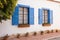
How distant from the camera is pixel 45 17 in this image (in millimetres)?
17797

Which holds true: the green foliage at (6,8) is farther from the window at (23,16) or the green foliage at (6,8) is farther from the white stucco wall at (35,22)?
the window at (23,16)

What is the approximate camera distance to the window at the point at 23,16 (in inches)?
555

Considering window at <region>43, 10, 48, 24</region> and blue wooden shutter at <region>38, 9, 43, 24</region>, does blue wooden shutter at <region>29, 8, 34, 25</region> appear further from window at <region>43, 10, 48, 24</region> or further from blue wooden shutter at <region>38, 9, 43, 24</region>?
window at <region>43, 10, 48, 24</region>

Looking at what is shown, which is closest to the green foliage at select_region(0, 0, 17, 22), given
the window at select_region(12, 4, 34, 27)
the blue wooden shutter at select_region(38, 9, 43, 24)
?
the window at select_region(12, 4, 34, 27)

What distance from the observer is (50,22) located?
60.1 ft

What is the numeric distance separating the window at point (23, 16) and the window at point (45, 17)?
49.8 inches

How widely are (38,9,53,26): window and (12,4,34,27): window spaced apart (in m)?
1.27

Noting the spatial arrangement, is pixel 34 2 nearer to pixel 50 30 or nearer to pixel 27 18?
pixel 27 18

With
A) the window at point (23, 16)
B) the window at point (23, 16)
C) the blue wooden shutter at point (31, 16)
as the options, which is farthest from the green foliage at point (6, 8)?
the blue wooden shutter at point (31, 16)

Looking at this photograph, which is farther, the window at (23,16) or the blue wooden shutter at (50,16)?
the blue wooden shutter at (50,16)

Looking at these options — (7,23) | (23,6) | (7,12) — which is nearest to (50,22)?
(23,6)

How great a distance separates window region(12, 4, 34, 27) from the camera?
14098 millimetres

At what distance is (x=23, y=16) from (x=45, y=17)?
352 centimetres

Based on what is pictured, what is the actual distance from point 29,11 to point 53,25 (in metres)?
4.67
